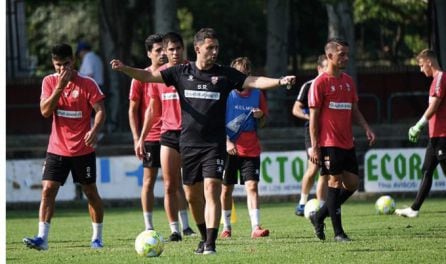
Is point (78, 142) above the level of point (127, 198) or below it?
above

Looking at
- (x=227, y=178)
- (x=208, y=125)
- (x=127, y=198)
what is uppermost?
(x=208, y=125)

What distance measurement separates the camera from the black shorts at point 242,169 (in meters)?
15.1

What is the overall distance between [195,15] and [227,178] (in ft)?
105

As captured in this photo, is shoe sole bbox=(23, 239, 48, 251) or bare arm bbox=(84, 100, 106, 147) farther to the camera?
bare arm bbox=(84, 100, 106, 147)

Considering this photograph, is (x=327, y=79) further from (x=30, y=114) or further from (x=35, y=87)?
(x=35, y=87)

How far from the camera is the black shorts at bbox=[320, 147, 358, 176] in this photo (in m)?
13.3

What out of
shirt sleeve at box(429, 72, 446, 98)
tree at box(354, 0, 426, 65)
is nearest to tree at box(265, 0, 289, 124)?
tree at box(354, 0, 426, 65)

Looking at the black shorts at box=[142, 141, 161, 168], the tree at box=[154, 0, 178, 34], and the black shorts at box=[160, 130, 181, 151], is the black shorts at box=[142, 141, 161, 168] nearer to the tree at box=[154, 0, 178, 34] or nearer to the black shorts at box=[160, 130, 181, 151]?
the black shorts at box=[160, 130, 181, 151]

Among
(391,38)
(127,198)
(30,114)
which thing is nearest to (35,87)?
(30,114)

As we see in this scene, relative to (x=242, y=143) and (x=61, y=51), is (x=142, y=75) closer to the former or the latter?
(x=61, y=51)

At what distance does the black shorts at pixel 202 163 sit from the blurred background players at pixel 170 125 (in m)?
1.51

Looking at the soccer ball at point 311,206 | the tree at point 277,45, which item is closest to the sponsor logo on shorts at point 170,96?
the soccer ball at point 311,206

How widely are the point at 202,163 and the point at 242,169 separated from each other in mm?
3233

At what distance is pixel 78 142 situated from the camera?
13.3 m
